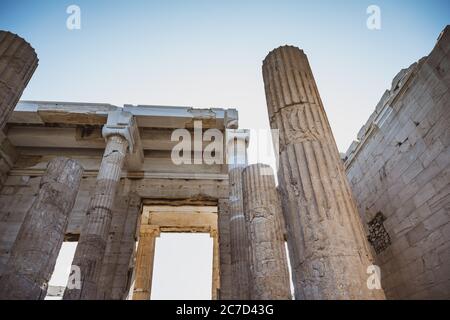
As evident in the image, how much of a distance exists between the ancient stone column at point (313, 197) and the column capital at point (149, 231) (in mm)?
11661

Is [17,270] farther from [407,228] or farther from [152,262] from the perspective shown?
[152,262]

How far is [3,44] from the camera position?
16.5ft

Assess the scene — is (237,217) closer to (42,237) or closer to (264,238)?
(264,238)

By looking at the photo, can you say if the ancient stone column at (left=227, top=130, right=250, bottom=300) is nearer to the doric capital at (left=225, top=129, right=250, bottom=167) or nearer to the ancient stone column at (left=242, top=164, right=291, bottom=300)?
the doric capital at (left=225, top=129, right=250, bottom=167)

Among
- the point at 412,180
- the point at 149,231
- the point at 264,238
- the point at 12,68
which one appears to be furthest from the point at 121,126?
the point at 412,180

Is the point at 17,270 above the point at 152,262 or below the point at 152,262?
below

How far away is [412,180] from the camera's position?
23.3ft

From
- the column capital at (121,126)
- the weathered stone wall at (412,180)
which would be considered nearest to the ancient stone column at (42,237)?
the column capital at (121,126)

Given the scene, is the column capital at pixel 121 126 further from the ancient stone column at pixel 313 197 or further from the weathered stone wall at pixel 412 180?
the weathered stone wall at pixel 412 180

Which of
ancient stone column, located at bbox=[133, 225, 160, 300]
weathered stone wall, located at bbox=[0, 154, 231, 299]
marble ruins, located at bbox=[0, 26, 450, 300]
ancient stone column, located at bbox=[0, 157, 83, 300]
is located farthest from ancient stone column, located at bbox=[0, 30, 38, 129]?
ancient stone column, located at bbox=[133, 225, 160, 300]

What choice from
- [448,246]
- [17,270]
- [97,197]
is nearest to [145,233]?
[97,197]

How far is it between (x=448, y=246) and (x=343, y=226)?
14.6 feet

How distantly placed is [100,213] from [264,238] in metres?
4.58
